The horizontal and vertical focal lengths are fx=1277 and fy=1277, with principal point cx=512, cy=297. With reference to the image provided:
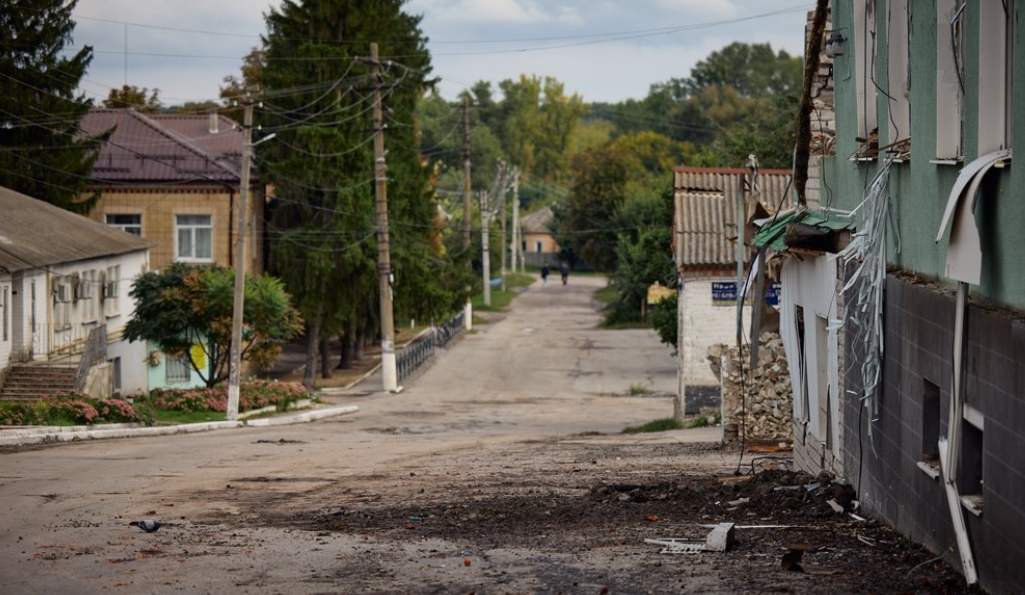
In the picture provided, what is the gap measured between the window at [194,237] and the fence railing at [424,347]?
820cm

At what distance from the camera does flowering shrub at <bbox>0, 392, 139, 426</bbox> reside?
80.6 feet

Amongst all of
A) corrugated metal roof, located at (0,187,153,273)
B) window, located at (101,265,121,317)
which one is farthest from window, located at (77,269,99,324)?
window, located at (101,265,121,317)

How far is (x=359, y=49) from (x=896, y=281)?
3704 cm

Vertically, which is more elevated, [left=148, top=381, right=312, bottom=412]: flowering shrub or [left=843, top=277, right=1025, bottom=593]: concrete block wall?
[left=843, top=277, right=1025, bottom=593]: concrete block wall

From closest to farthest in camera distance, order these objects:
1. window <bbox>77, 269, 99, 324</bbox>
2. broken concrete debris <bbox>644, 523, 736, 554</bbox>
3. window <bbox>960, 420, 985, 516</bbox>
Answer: window <bbox>960, 420, 985, 516</bbox> → broken concrete debris <bbox>644, 523, 736, 554</bbox> → window <bbox>77, 269, 99, 324</bbox>

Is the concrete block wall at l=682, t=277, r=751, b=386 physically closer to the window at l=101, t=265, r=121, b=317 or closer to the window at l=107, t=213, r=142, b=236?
the window at l=101, t=265, r=121, b=317

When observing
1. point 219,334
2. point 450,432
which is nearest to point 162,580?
point 450,432

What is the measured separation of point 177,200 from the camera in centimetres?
4697

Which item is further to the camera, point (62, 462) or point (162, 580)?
point (62, 462)

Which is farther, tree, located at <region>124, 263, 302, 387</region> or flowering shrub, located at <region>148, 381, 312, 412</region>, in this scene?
tree, located at <region>124, 263, 302, 387</region>

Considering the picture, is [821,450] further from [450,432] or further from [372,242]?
[372,242]

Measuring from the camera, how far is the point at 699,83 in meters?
145

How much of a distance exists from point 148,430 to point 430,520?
15.6 meters

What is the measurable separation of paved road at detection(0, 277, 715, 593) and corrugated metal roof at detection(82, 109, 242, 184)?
10.5 m
